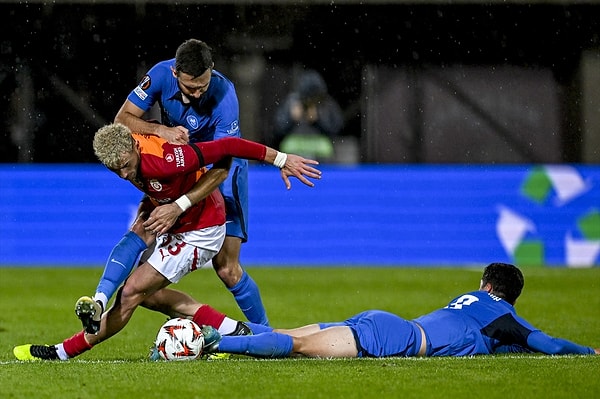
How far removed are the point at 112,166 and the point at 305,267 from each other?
7.49 meters

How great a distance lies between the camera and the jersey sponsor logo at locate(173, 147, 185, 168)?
6863 millimetres

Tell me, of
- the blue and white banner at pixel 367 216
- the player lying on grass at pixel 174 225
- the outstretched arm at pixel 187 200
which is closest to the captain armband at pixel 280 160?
the player lying on grass at pixel 174 225

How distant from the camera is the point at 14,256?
13.7 meters

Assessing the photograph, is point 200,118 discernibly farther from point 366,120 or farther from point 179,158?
point 366,120

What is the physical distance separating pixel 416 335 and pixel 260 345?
977 mm

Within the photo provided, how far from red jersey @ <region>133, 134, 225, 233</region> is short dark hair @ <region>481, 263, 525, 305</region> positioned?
1.76m

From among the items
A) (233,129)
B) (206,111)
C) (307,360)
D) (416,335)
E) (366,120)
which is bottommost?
(307,360)

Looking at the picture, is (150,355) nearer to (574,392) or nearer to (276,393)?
(276,393)

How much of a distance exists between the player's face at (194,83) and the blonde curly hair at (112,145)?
0.73 metres

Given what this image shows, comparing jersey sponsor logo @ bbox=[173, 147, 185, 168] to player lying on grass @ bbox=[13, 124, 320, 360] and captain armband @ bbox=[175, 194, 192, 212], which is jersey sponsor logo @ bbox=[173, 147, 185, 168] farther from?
captain armband @ bbox=[175, 194, 192, 212]

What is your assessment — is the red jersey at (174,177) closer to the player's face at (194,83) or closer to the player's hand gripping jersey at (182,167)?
the player's hand gripping jersey at (182,167)

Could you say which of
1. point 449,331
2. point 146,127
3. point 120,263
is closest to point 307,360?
point 449,331

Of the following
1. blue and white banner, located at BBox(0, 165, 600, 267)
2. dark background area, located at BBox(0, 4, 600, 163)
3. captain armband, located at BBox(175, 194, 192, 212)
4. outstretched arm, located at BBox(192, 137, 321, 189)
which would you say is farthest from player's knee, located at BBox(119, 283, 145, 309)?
dark background area, located at BBox(0, 4, 600, 163)

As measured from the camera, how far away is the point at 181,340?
6.88 metres
